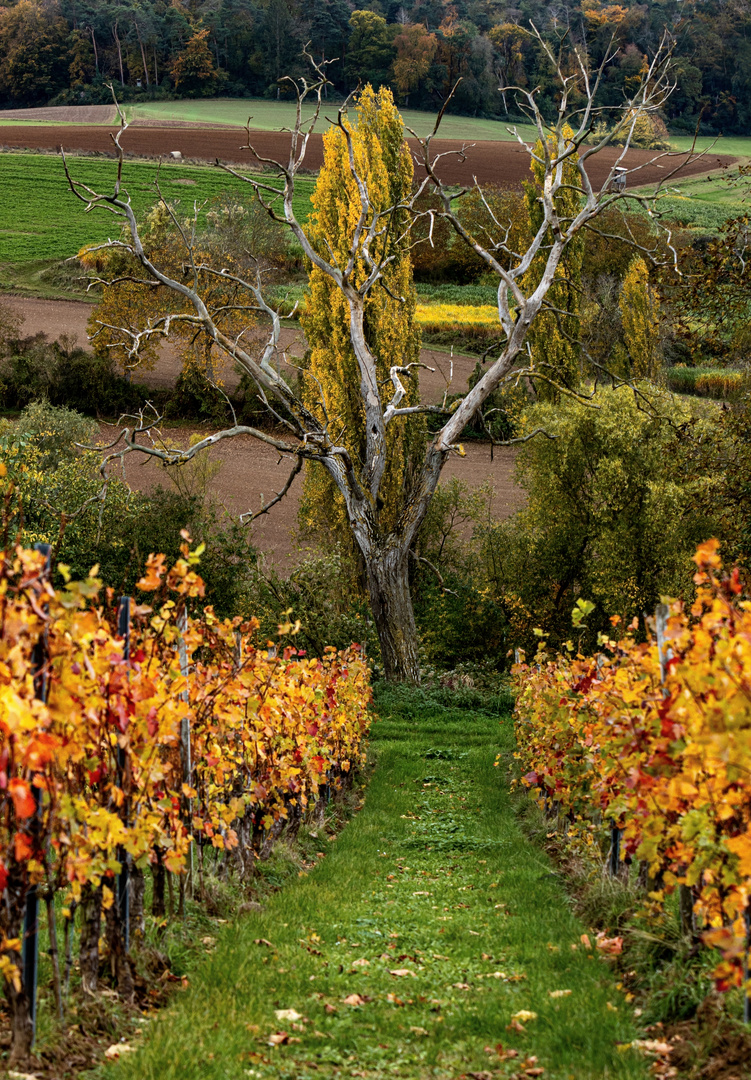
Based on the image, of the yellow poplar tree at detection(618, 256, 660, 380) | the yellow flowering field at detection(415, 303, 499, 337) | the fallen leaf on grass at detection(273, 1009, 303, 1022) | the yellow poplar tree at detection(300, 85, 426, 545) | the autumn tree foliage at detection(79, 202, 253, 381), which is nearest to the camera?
the fallen leaf on grass at detection(273, 1009, 303, 1022)

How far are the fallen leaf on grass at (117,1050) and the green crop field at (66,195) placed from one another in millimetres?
53384

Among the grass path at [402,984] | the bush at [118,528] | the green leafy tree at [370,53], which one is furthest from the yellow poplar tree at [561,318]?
the green leafy tree at [370,53]

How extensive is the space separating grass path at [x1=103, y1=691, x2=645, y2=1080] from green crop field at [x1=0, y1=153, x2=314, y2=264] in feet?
166

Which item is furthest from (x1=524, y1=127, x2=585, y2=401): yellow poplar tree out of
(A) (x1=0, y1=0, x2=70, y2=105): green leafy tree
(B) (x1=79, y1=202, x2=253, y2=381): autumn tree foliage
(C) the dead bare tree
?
(A) (x1=0, y1=0, x2=70, y2=105): green leafy tree

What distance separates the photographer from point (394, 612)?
18.0 metres

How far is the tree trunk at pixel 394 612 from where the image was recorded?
17734mm

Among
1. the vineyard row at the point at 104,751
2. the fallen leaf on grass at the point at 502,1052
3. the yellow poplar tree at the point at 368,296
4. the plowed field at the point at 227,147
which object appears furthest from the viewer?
the plowed field at the point at 227,147

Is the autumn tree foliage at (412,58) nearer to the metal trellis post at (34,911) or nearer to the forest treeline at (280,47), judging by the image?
the forest treeline at (280,47)

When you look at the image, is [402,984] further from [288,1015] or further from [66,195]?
[66,195]

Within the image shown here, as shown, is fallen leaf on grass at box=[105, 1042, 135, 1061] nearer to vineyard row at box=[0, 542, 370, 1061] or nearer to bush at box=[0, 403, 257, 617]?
vineyard row at box=[0, 542, 370, 1061]

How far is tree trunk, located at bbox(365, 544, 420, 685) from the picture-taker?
17.7m

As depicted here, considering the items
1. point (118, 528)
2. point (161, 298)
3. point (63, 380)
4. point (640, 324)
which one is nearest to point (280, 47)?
point (161, 298)

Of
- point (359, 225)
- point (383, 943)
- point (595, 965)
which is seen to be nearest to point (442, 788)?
point (383, 943)

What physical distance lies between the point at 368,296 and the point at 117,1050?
18.4 meters
